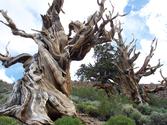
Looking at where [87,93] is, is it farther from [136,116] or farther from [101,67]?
[101,67]

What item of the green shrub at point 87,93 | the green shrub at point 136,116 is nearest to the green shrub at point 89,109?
the green shrub at point 136,116

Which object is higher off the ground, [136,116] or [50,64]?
[50,64]

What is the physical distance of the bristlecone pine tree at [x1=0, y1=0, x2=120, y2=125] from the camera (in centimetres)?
1416

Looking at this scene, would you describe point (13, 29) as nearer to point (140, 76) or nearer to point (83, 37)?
point (83, 37)

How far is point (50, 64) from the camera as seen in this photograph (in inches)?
635

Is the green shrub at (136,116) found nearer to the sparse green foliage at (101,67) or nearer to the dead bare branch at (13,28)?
the dead bare branch at (13,28)

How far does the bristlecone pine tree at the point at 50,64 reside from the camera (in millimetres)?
14164

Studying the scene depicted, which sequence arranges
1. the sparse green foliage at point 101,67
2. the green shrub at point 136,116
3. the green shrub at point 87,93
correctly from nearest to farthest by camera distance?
the green shrub at point 136,116 → the green shrub at point 87,93 → the sparse green foliage at point 101,67

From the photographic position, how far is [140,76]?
88.6 ft

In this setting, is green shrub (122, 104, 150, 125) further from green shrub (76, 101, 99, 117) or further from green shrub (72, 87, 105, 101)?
green shrub (72, 87, 105, 101)

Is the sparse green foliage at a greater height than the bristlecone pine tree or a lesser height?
greater

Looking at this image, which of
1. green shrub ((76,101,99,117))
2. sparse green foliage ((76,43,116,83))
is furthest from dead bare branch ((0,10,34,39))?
sparse green foliage ((76,43,116,83))

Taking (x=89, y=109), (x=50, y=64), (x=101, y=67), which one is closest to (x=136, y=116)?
(x=89, y=109)

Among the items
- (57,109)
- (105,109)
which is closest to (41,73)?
(57,109)
